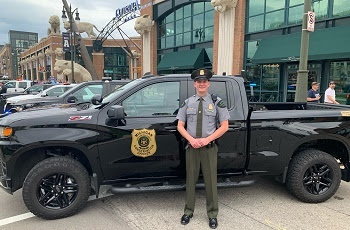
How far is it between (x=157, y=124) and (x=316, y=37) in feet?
37.0

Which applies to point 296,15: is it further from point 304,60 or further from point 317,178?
point 317,178

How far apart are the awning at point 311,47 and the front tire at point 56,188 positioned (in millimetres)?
10671

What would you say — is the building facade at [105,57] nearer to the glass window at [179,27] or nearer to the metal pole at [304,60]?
the glass window at [179,27]

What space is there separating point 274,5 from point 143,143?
13605 millimetres

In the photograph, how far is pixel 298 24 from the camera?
45.3 ft

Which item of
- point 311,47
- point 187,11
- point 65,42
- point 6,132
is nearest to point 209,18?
point 187,11

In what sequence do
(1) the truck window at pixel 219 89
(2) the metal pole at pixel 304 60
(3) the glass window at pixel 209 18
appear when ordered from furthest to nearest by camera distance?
(3) the glass window at pixel 209 18 < (2) the metal pole at pixel 304 60 < (1) the truck window at pixel 219 89

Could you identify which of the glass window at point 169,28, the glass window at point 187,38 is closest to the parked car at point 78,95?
the glass window at point 187,38

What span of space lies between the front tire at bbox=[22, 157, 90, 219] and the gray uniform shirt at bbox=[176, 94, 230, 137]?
4.76 feet

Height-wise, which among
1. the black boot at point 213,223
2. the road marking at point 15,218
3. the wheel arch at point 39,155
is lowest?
the road marking at point 15,218

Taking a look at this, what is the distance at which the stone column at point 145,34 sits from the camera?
78.8 feet

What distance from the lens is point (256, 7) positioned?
15.8 metres

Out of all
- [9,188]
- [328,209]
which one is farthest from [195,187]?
[9,188]

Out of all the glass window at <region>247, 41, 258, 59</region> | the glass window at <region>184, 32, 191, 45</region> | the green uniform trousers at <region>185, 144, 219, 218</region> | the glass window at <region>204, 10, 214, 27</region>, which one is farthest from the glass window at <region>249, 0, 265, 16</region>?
the green uniform trousers at <region>185, 144, 219, 218</region>
